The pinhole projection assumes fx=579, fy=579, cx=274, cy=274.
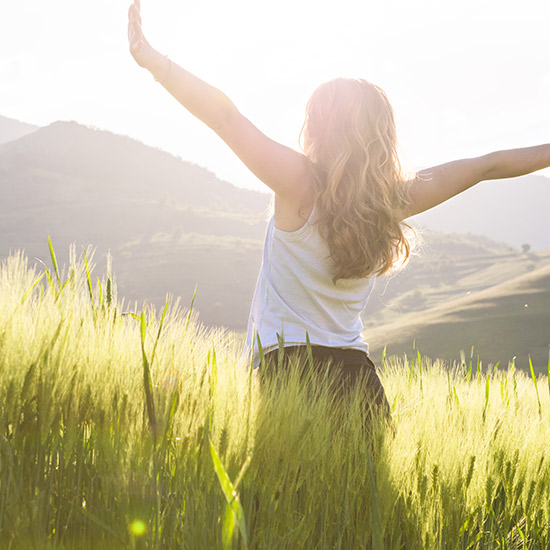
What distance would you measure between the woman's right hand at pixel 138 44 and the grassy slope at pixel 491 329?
128 ft

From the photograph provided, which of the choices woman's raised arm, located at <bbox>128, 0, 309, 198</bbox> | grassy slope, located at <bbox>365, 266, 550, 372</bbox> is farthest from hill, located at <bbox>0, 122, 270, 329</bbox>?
woman's raised arm, located at <bbox>128, 0, 309, 198</bbox>

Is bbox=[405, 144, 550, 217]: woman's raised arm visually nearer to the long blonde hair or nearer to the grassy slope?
the long blonde hair

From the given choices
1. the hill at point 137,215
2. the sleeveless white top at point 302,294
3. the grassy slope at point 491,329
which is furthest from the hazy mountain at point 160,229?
the sleeveless white top at point 302,294

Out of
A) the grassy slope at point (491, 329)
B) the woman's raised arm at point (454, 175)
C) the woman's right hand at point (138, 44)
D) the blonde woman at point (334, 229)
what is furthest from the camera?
the grassy slope at point (491, 329)

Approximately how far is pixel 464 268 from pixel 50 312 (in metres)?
123

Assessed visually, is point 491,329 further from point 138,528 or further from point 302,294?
point 138,528

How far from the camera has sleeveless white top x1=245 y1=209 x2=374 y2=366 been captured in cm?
235

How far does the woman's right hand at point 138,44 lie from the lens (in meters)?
1.81

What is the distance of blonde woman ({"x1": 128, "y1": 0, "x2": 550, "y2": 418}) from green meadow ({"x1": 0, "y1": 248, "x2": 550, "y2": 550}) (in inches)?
25.1

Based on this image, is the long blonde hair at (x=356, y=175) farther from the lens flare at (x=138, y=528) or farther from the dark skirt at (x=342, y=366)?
the lens flare at (x=138, y=528)

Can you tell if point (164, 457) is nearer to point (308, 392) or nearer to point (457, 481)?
point (308, 392)

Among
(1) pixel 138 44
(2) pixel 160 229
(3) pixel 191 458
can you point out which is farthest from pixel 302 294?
(2) pixel 160 229

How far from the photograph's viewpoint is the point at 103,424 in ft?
3.95

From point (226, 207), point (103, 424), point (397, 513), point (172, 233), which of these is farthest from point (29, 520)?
point (226, 207)
